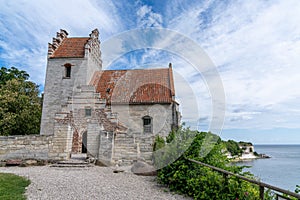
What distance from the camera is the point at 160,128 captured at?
1641 centimetres

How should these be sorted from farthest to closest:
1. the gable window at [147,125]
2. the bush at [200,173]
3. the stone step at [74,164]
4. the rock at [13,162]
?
the gable window at [147,125], the rock at [13,162], the stone step at [74,164], the bush at [200,173]

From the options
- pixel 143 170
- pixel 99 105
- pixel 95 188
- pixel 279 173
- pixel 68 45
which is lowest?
pixel 279 173

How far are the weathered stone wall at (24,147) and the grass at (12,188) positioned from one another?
14.9ft

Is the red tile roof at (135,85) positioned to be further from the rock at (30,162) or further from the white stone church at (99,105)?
the rock at (30,162)

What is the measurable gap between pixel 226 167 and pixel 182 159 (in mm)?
1521

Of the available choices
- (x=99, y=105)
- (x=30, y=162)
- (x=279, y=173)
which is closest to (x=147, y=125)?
(x=99, y=105)

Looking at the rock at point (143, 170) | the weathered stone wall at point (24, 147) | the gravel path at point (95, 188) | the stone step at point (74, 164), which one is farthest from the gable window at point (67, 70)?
the rock at point (143, 170)

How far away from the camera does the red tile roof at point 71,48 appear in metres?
17.9

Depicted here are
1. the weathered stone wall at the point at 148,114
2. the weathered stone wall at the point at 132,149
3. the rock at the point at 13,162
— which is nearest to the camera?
the rock at the point at 13,162

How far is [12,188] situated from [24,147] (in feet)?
21.7

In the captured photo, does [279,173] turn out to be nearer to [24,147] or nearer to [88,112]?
[88,112]

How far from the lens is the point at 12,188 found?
6348mm

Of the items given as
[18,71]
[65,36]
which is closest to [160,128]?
Result: [65,36]

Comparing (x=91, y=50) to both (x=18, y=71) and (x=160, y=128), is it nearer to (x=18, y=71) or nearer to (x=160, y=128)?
(x=160, y=128)
